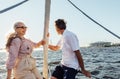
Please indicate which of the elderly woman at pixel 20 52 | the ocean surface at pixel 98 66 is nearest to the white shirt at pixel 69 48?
the elderly woman at pixel 20 52

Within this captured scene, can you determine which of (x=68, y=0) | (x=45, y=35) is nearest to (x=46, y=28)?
(x=45, y=35)

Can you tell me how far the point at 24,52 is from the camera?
5.65 meters

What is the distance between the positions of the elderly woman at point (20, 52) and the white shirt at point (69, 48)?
1.81 feet

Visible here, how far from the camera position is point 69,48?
5.76 metres

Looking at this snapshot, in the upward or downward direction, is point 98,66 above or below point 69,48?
above

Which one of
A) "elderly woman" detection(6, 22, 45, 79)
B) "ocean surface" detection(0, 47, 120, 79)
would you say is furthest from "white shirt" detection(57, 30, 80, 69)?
"ocean surface" detection(0, 47, 120, 79)

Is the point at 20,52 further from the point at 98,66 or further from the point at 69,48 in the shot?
the point at 98,66

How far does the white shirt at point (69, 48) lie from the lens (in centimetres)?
569

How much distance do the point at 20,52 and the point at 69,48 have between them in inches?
31.9

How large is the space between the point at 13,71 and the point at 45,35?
0.93 m

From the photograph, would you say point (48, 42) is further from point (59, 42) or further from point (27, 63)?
point (27, 63)

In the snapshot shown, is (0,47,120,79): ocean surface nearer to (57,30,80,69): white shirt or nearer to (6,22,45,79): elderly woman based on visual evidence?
(6,22,45,79): elderly woman

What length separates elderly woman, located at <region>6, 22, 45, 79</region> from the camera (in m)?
5.53

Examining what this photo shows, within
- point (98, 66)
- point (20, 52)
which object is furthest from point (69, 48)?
point (98, 66)
